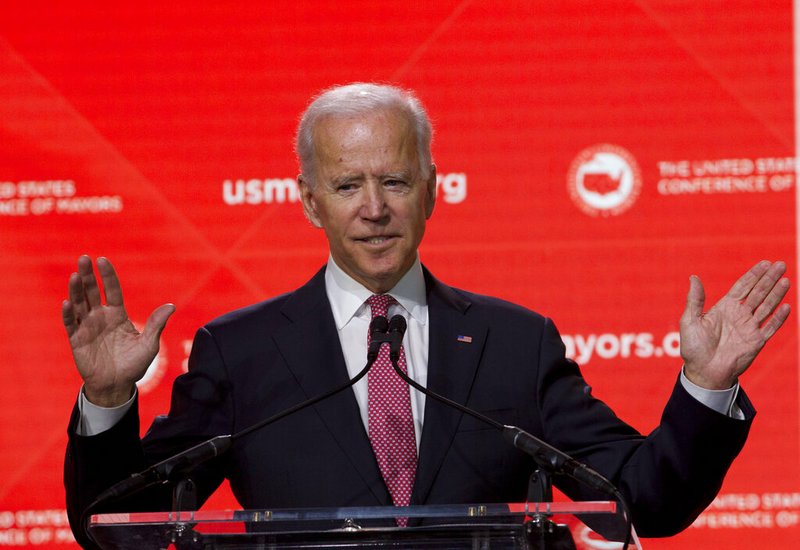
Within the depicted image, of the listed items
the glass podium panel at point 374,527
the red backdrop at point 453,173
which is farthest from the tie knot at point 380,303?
the red backdrop at point 453,173

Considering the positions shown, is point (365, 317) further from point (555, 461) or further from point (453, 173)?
point (453, 173)

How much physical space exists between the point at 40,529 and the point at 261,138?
1306 millimetres

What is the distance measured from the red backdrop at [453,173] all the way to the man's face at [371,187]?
1.18 meters

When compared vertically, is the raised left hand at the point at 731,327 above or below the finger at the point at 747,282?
below

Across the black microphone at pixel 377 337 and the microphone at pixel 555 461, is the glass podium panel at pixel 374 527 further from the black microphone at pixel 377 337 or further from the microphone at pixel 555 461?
the black microphone at pixel 377 337

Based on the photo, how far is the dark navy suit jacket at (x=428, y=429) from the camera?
207cm

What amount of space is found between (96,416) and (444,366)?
25.9 inches

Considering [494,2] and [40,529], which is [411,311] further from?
[40,529]

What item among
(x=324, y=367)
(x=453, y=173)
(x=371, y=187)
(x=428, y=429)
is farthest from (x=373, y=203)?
(x=453, y=173)

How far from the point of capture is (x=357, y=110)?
2314 millimetres

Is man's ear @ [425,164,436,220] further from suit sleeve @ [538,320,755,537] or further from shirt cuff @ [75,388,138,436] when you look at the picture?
shirt cuff @ [75,388,138,436]

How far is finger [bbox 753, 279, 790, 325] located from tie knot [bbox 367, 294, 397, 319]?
711mm

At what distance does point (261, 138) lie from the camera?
3.55 meters

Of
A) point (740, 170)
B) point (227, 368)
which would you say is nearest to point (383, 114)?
point (227, 368)
